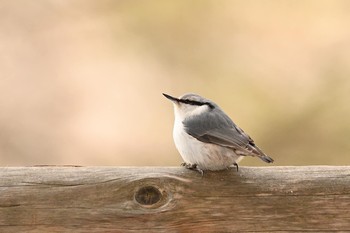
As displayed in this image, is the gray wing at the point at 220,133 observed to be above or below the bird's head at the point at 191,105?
below

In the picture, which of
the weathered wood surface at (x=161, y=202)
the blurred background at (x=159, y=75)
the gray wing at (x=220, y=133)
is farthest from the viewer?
the blurred background at (x=159, y=75)


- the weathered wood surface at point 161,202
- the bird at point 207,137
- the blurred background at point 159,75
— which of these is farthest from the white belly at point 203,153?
the blurred background at point 159,75

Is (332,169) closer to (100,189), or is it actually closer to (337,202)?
(337,202)

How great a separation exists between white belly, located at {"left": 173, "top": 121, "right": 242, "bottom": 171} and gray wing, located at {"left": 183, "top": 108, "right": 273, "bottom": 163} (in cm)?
2

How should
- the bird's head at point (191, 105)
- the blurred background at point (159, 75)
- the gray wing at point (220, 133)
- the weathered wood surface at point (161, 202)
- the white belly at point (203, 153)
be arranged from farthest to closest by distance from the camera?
the blurred background at point (159, 75) → the bird's head at point (191, 105) → the gray wing at point (220, 133) → the white belly at point (203, 153) → the weathered wood surface at point (161, 202)

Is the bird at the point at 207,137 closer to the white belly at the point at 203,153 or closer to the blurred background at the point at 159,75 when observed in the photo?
the white belly at the point at 203,153

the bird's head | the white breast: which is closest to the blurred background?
the bird's head

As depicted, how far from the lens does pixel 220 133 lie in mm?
3078

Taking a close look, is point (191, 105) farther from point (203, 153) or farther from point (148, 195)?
point (148, 195)

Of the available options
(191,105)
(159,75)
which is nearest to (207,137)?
(191,105)

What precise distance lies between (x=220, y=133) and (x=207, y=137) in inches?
2.1

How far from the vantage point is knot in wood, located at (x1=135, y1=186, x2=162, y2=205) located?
8.25 ft

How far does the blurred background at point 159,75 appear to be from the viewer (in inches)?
188

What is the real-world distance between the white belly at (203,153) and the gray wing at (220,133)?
A: 2 centimetres
